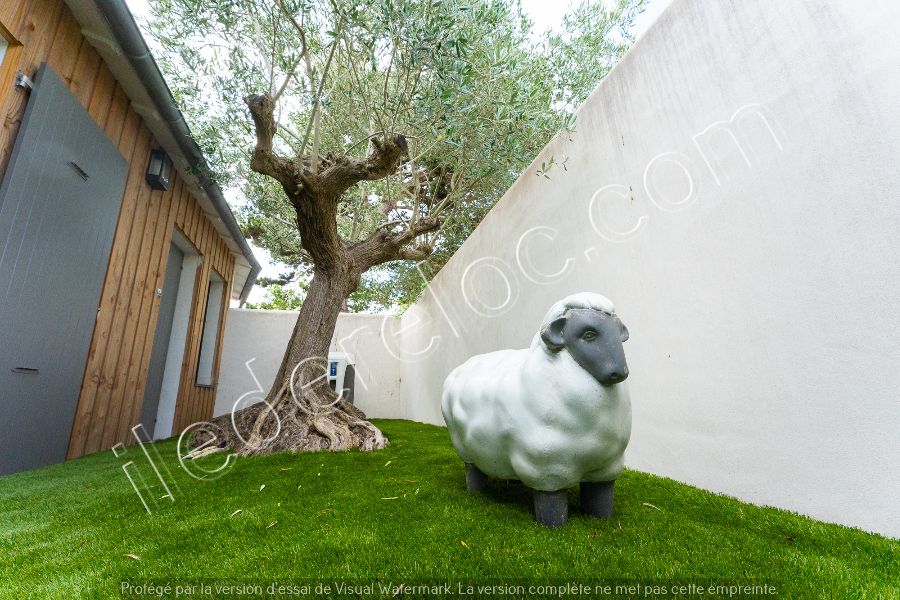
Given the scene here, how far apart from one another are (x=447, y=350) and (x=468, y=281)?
1.34 meters

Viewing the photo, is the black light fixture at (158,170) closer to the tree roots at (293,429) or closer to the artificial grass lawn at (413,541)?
the tree roots at (293,429)

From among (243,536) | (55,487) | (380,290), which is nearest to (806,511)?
(243,536)

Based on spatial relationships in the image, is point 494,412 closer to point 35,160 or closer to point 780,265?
point 780,265

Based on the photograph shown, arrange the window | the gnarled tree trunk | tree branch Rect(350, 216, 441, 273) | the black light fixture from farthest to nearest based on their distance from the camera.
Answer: the window → tree branch Rect(350, 216, 441, 273) → the black light fixture → the gnarled tree trunk

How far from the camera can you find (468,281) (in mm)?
6195

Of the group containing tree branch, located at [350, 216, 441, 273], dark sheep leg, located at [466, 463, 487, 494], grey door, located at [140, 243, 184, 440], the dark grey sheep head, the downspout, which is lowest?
dark sheep leg, located at [466, 463, 487, 494]

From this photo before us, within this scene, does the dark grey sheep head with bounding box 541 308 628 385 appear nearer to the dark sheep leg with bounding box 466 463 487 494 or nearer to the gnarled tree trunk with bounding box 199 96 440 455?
the dark sheep leg with bounding box 466 463 487 494

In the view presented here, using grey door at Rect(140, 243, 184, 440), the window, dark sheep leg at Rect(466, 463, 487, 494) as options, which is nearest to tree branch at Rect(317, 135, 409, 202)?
dark sheep leg at Rect(466, 463, 487, 494)

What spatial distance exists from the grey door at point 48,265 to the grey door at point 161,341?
6.79ft

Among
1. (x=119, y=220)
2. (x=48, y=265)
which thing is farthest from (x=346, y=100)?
(x=48, y=265)

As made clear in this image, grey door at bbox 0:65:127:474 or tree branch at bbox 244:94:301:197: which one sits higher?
tree branch at bbox 244:94:301:197

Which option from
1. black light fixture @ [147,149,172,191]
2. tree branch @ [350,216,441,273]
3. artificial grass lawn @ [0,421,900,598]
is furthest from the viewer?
tree branch @ [350,216,441,273]

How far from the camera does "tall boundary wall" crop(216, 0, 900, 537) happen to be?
5.47 ft

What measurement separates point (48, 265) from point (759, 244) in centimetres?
486
